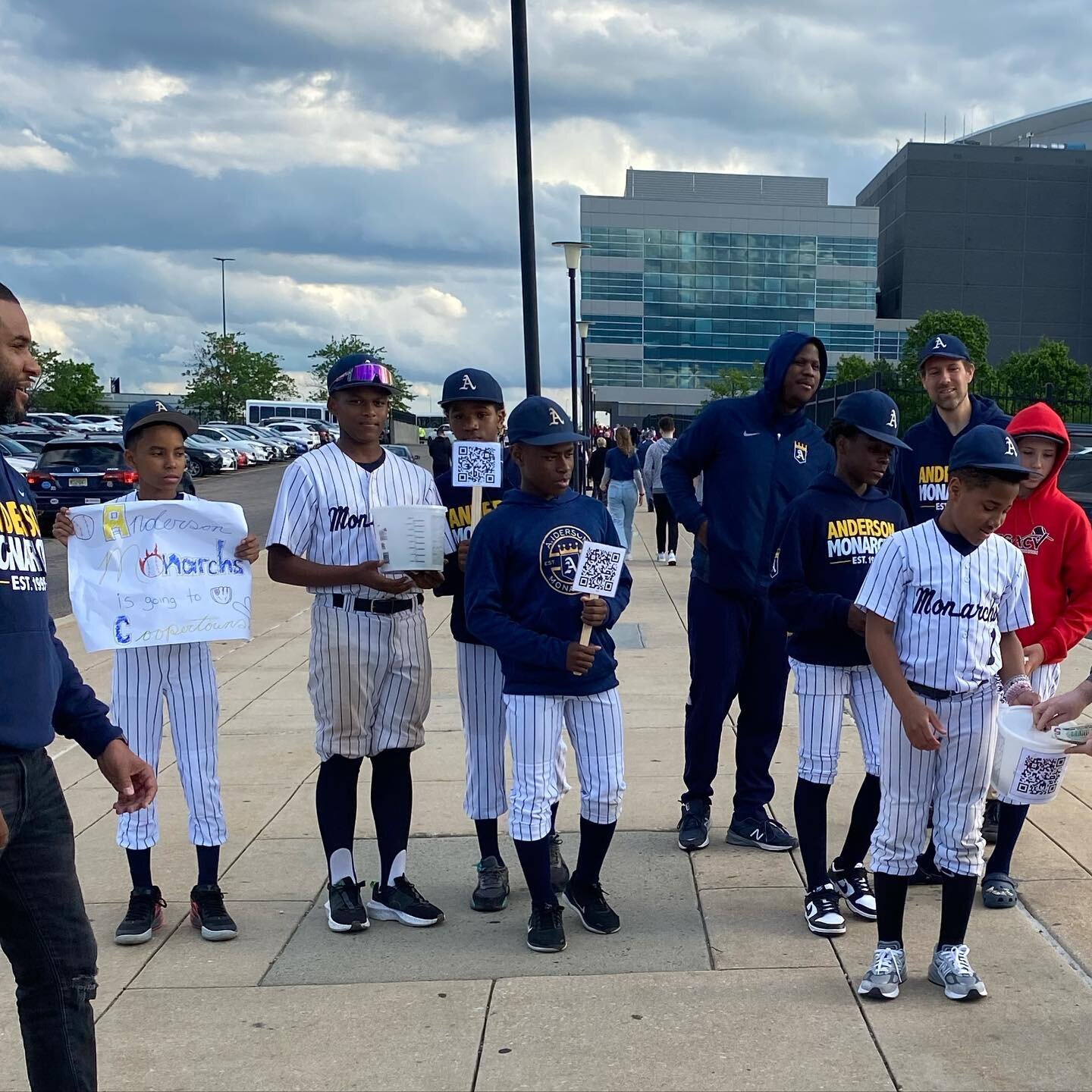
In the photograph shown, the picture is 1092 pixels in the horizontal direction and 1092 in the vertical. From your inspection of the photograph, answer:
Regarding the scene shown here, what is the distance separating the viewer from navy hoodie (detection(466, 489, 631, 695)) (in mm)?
4500

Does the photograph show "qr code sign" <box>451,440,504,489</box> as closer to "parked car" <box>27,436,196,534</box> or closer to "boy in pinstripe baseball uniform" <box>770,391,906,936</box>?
"boy in pinstripe baseball uniform" <box>770,391,906,936</box>

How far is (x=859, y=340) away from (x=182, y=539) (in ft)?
376

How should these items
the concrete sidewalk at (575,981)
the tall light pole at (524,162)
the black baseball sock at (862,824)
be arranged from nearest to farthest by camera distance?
the concrete sidewalk at (575,981) → the black baseball sock at (862,824) → the tall light pole at (524,162)

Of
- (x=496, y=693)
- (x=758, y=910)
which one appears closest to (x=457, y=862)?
(x=496, y=693)

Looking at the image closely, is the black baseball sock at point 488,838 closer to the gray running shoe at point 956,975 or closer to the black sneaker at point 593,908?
the black sneaker at point 593,908

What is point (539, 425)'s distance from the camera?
4520mm

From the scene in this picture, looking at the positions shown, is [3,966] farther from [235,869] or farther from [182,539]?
[182,539]

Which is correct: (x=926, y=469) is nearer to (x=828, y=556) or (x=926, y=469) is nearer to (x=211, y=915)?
(x=828, y=556)

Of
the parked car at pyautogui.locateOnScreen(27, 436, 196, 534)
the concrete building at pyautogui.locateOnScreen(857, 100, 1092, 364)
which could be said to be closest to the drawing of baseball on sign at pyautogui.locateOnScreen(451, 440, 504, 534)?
the parked car at pyautogui.locateOnScreen(27, 436, 196, 534)

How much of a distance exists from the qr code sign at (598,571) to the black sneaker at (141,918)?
6.38ft

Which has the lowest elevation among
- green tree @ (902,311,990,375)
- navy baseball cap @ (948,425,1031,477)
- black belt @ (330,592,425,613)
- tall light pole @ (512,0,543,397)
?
black belt @ (330,592,425,613)

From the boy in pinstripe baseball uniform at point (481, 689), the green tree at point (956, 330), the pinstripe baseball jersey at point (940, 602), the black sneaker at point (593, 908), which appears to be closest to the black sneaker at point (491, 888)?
the boy in pinstripe baseball uniform at point (481, 689)

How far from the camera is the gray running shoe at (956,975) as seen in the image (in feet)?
12.9

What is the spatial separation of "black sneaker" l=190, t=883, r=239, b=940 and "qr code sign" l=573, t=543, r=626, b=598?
1.75 metres
